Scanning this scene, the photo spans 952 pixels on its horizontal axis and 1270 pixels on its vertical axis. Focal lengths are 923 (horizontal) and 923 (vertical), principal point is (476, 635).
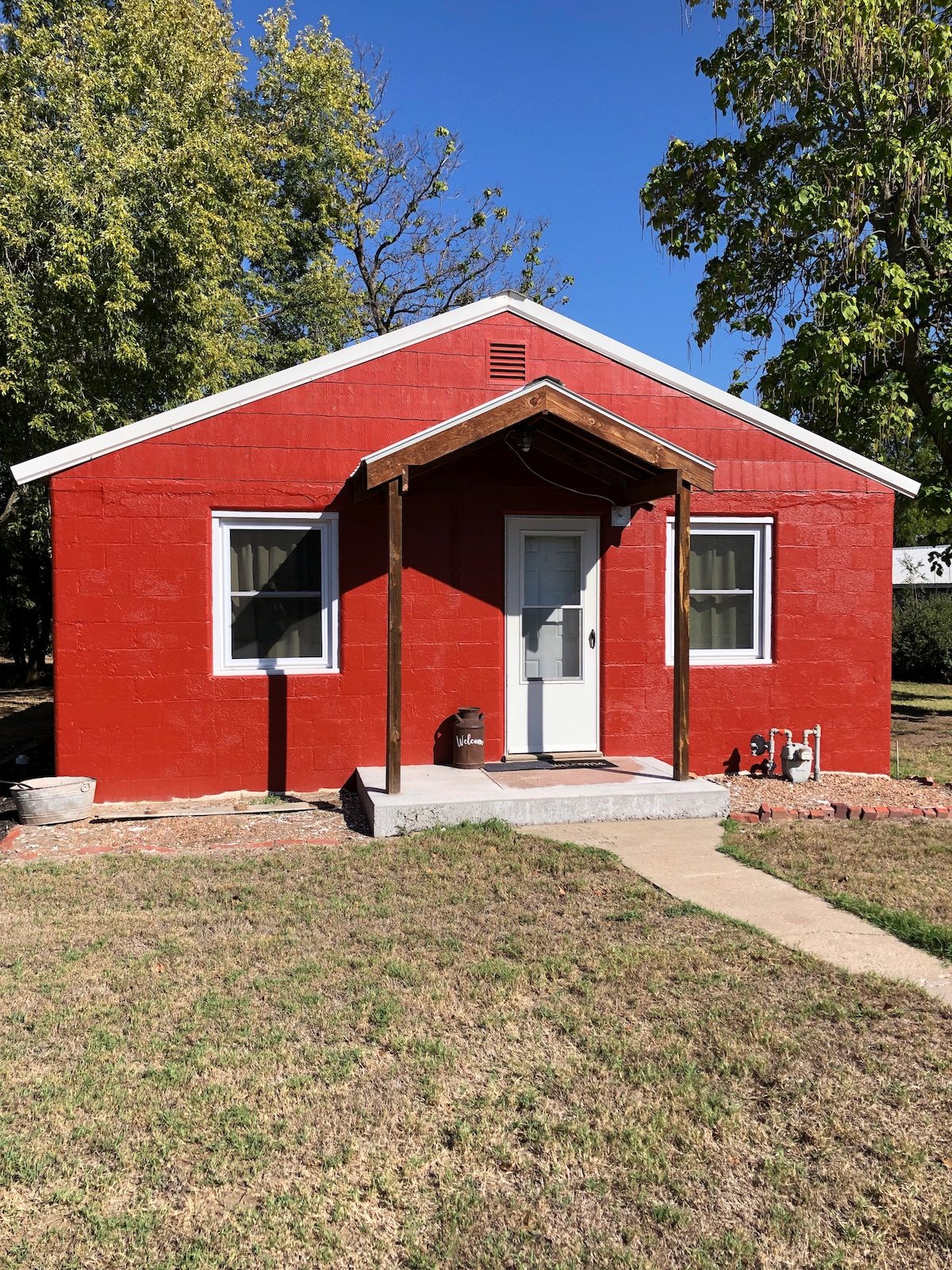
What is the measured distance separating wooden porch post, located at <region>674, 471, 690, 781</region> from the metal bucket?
4919 mm

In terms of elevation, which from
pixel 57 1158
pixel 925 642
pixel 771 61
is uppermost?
pixel 771 61

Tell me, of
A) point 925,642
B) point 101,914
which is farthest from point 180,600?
point 925,642

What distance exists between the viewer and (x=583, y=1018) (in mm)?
3932

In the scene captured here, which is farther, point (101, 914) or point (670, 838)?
point (670, 838)

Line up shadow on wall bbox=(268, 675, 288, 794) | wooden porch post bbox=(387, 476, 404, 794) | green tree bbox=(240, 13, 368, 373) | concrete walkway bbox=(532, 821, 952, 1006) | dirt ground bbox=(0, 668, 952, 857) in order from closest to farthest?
concrete walkway bbox=(532, 821, 952, 1006), dirt ground bbox=(0, 668, 952, 857), wooden porch post bbox=(387, 476, 404, 794), shadow on wall bbox=(268, 675, 288, 794), green tree bbox=(240, 13, 368, 373)

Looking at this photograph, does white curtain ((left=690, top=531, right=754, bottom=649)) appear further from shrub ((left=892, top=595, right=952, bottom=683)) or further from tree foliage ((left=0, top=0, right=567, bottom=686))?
shrub ((left=892, top=595, right=952, bottom=683))

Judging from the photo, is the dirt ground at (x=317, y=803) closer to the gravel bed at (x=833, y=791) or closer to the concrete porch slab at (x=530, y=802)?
the gravel bed at (x=833, y=791)

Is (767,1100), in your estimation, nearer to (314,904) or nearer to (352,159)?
(314,904)

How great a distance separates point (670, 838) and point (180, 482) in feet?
16.6

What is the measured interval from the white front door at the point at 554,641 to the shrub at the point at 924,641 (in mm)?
15647

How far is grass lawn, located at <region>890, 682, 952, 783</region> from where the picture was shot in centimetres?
1035

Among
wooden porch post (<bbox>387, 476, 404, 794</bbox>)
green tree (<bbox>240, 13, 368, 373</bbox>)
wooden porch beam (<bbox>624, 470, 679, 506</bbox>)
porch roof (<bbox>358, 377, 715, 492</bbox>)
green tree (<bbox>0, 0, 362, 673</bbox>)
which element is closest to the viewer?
porch roof (<bbox>358, 377, 715, 492</bbox>)

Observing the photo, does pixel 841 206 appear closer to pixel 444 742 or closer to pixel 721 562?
pixel 721 562

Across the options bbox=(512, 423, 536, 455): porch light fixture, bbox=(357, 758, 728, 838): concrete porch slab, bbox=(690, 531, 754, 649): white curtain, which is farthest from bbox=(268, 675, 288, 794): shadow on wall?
bbox=(690, 531, 754, 649): white curtain
